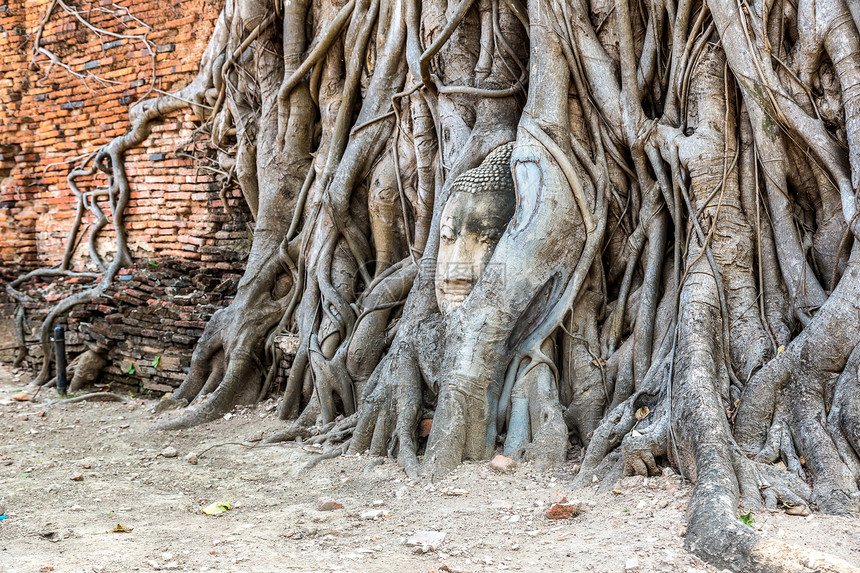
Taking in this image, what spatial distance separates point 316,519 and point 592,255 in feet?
6.79

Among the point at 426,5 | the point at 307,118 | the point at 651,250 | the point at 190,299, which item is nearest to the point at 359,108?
the point at 307,118

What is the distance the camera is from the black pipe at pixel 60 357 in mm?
6734

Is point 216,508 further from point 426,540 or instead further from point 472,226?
point 472,226

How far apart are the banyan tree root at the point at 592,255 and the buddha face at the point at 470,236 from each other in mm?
14

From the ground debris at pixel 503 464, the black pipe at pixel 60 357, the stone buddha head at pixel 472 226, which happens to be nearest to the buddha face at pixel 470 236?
the stone buddha head at pixel 472 226

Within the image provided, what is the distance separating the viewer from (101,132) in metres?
8.15

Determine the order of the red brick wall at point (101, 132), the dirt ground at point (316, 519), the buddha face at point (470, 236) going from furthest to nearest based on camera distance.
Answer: the red brick wall at point (101, 132), the buddha face at point (470, 236), the dirt ground at point (316, 519)

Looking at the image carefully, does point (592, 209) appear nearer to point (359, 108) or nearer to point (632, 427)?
point (632, 427)

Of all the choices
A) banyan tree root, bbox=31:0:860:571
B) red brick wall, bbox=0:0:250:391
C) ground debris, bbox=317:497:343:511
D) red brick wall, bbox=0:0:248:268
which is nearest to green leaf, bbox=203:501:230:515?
ground debris, bbox=317:497:343:511

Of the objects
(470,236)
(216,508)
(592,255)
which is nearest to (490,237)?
(470,236)

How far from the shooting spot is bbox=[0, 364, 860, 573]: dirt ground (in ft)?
9.13

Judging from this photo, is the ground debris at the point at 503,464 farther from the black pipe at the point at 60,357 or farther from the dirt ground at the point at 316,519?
the black pipe at the point at 60,357

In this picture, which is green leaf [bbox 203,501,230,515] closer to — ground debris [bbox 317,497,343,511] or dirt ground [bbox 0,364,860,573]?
dirt ground [bbox 0,364,860,573]

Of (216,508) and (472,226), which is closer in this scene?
(216,508)
